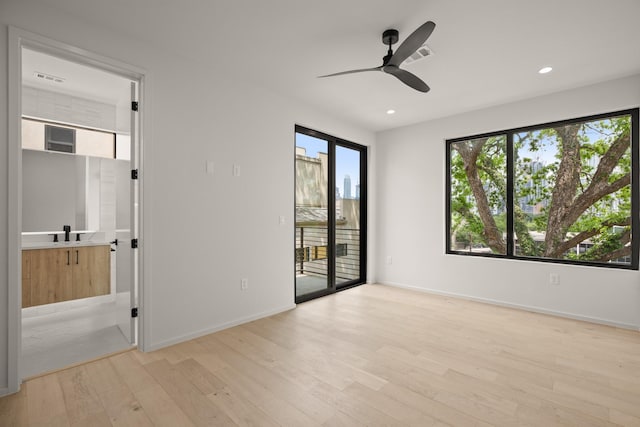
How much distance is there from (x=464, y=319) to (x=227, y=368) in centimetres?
260

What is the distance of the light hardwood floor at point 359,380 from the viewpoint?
180 cm

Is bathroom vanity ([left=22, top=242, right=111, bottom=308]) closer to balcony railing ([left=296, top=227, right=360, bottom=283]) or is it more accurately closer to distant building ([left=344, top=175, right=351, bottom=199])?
balcony railing ([left=296, top=227, right=360, bottom=283])

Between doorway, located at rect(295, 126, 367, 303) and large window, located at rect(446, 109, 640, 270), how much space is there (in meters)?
1.45

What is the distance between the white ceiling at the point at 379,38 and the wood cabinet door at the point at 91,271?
278 cm

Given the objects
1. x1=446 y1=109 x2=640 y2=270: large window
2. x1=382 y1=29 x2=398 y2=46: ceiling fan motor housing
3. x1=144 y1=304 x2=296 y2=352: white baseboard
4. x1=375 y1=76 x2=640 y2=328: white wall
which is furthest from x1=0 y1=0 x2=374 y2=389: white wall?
x1=446 y1=109 x2=640 y2=270: large window

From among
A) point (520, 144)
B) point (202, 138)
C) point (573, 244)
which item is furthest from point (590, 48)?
point (202, 138)

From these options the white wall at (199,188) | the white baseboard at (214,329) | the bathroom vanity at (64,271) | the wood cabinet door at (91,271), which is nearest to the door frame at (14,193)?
the white wall at (199,188)

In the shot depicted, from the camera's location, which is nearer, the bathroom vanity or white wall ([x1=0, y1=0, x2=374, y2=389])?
white wall ([x1=0, y1=0, x2=374, y2=389])

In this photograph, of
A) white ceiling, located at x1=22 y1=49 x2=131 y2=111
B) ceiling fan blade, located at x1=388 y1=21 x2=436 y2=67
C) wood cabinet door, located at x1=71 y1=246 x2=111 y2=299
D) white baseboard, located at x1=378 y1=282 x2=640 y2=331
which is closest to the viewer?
ceiling fan blade, located at x1=388 y1=21 x2=436 y2=67

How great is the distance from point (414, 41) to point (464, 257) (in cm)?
318

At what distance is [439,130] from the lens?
457cm

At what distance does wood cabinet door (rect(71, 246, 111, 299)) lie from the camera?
3.80m

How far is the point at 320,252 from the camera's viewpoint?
14.9 feet

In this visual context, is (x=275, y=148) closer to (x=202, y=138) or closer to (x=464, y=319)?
(x=202, y=138)
